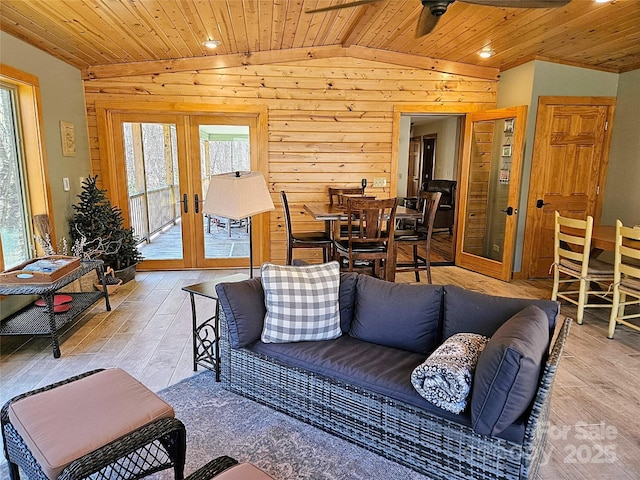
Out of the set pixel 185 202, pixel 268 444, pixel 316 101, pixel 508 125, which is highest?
pixel 316 101

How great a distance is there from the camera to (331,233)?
4.62 metres

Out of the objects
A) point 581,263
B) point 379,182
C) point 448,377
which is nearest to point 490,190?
point 379,182

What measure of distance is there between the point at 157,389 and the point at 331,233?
2.58 m

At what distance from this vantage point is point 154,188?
530 cm

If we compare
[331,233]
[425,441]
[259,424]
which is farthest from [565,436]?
[331,233]

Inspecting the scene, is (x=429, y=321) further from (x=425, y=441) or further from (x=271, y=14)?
(x=271, y=14)

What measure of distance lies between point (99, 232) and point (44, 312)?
45.8 inches

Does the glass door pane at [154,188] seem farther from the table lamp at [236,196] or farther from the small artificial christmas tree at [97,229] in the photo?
the table lamp at [236,196]

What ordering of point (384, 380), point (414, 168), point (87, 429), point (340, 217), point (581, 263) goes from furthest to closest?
point (414, 168)
point (340, 217)
point (581, 263)
point (384, 380)
point (87, 429)

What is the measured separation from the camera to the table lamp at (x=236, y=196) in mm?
2424

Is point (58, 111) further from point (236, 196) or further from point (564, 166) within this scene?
point (564, 166)

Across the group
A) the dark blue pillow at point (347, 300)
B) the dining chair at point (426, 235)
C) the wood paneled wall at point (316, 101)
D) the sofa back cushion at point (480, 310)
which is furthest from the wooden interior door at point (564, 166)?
the dark blue pillow at point (347, 300)

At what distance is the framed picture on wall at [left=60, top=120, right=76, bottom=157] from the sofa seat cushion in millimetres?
3352

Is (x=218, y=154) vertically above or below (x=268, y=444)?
above
